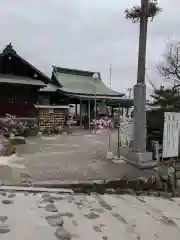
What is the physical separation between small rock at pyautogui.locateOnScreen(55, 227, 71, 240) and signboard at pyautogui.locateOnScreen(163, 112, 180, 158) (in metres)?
5.49

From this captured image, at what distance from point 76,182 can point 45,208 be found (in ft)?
6.24

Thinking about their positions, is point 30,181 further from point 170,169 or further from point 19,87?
point 19,87

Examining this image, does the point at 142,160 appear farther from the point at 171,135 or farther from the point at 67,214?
the point at 67,214

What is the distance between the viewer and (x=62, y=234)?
423cm

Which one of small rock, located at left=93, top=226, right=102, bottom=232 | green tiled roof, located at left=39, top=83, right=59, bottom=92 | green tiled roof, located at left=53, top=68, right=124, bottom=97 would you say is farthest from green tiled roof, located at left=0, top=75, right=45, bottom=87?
small rock, located at left=93, top=226, right=102, bottom=232

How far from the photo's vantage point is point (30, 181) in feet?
22.6

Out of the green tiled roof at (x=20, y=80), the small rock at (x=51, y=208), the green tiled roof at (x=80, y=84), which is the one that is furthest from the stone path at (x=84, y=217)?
the green tiled roof at (x=80, y=84)

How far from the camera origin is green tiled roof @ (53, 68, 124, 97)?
2651 cm

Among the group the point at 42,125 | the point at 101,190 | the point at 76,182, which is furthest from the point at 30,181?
the point at 42,125

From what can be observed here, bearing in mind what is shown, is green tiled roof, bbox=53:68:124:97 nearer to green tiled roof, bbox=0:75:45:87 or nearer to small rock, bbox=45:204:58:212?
green tiled roof, bbox=0:75:45:87

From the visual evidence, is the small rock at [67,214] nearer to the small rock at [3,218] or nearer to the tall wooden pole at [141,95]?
the small rock at [3,218]

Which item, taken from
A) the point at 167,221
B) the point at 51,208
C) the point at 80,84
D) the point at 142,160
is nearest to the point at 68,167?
the point at 142,160

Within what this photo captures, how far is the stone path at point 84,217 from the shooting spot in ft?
14.2

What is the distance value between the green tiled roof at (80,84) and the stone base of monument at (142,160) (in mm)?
16001
